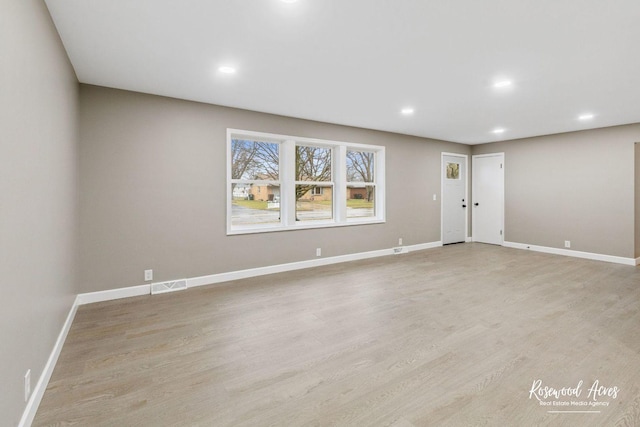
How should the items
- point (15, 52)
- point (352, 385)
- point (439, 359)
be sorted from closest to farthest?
1. point (15, 52)
2. point (352, 385)
3. point (439, 359)

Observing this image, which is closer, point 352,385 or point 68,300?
point 352,385

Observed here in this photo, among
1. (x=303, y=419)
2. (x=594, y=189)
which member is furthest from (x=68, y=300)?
(x=594, y=189)

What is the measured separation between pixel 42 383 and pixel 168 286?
204 centimetres

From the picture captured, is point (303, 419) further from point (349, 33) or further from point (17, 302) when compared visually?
point (349, 33)

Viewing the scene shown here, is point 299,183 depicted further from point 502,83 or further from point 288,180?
point 502,83

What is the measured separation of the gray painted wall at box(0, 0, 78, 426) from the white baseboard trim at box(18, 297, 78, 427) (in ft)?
0.18

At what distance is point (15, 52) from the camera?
155 cm

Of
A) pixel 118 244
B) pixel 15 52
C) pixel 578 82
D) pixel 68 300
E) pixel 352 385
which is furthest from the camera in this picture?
pixel 118 244

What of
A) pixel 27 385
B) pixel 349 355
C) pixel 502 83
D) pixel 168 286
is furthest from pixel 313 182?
pixel 27 385

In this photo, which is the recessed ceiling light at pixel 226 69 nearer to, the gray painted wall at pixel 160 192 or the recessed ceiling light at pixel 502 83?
the gray painted wall at pixel 160 192

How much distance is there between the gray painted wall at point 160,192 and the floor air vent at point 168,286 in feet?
0.26

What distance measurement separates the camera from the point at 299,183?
17.0 ft

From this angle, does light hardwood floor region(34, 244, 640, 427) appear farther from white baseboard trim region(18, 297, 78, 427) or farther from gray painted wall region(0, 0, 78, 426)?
gray painted wall region(0, 0, 78, 426)

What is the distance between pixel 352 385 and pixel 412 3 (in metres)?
2.54
